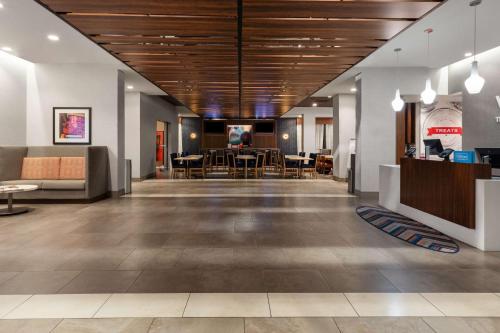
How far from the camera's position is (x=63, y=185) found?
7203 mm

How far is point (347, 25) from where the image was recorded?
4.50 metres

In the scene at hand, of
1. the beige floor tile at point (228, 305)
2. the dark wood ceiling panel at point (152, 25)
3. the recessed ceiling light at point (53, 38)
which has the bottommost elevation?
the beige floor tile at point (228, 305)

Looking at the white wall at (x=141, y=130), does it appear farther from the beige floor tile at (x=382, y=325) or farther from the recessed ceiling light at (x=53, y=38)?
the beige floor tile at (x=382, y=325)

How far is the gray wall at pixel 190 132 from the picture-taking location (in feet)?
66.1

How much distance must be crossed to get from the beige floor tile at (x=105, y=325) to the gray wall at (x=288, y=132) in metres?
17.9

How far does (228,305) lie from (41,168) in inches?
267

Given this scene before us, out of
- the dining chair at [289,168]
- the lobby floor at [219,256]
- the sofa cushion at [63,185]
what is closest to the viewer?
the lobby floor at [219,256]

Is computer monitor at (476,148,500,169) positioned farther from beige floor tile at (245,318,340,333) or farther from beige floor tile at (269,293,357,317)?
beige floor tile at (245,318,340,333)

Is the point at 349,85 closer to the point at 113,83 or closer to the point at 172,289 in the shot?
the point at 113,83

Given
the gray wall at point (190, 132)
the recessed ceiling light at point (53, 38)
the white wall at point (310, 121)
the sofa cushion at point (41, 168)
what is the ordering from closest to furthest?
1. the recessed ceiling light at point (53, 38)
2. the sofa cushion at point (41, 168)
3. the white wall at point (310, 121)
4. the gray wall at point (190, 132)

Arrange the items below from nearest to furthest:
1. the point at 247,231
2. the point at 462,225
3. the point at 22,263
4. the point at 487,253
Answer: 1. the point at 22,263
2. the point at 487,253
3. the point at 462,225
4. the point at 247,231

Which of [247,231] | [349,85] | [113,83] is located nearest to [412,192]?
[247,231]

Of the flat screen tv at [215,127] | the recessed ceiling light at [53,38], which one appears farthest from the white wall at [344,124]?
the flat screen tv at [215,127]

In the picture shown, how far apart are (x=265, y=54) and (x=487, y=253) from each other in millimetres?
4282
